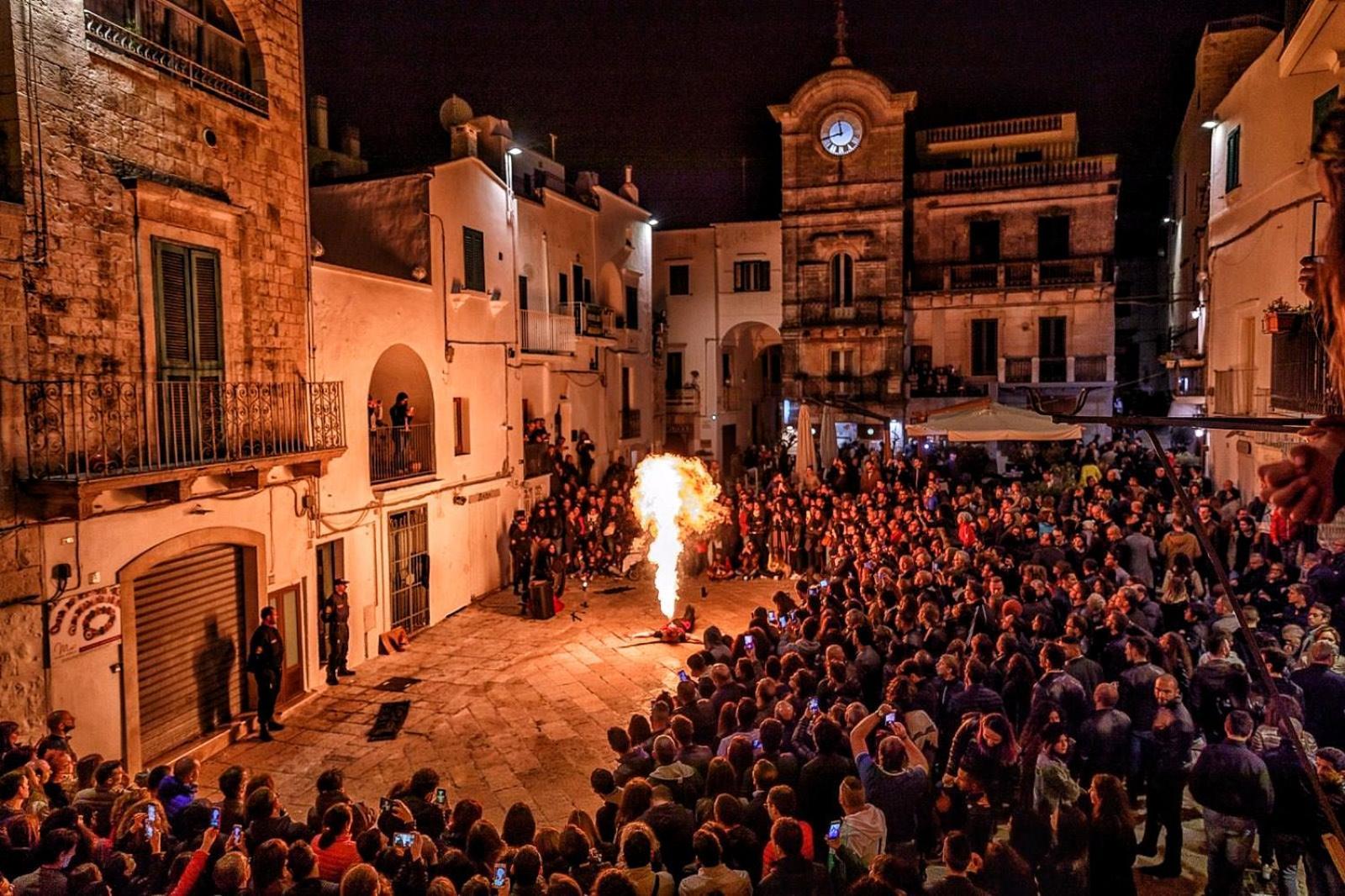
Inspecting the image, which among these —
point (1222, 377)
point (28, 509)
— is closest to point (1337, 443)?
point (28, 509)

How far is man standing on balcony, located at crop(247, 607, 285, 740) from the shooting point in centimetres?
1170

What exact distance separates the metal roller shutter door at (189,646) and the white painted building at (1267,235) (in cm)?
1478

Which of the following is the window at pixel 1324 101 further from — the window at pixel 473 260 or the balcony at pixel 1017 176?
the balcony at pixel 1017 176

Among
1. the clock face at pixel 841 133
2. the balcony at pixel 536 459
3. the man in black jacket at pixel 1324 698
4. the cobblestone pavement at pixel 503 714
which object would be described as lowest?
the cobblestone pavement at pixel 503 714

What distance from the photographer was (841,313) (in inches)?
1251

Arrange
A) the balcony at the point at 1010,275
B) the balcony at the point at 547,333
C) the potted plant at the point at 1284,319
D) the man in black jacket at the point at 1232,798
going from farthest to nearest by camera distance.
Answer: the balcony at the point at 1010,275
the balcony at the point at 547,333
the potted plant at the point at 1284,319
the man in black jacket at the point at 1232,798

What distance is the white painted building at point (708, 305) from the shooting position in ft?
111

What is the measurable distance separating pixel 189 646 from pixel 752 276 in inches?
1032

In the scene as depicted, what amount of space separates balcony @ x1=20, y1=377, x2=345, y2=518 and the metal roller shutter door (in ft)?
4.03

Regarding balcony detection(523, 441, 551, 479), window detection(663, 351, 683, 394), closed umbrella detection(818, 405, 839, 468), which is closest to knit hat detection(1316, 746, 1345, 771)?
balcony detection(523, 441, 551, 479)

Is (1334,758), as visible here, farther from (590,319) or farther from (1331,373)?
(590,319)

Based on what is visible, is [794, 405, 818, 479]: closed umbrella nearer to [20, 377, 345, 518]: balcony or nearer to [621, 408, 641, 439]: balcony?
[621, 408, 641, 439]: balcony

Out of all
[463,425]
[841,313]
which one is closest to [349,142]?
[463,425]

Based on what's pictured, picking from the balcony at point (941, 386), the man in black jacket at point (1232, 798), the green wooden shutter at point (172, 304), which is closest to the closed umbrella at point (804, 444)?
the balcony at point (941, 386)
